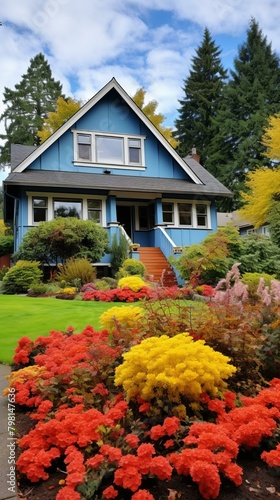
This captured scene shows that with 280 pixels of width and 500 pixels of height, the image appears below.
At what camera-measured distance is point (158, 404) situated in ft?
7.75

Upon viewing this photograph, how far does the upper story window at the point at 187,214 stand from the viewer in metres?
16.8

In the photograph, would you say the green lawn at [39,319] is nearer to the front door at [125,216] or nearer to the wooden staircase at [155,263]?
the wooden staircase at [155,263]

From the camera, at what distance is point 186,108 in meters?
37.8

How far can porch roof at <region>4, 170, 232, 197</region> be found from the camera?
45.9ft

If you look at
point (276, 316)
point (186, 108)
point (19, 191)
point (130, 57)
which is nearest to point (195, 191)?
point (19, 191)

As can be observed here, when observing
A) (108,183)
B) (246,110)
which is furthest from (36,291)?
(246,110)

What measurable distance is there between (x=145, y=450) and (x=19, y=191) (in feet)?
45.5

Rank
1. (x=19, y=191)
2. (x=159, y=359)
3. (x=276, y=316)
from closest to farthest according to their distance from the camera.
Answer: (x=159, y=359), (x=276, y=316), (x=19, y=191)

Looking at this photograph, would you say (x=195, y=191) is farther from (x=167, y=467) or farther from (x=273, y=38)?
(x=273, y=38)

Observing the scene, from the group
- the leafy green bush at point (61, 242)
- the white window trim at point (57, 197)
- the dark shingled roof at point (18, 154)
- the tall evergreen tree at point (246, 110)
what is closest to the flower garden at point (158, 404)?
the leafy green bush at point (61, 242)

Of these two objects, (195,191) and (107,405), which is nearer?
(107,405)

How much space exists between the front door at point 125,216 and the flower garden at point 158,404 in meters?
14.1

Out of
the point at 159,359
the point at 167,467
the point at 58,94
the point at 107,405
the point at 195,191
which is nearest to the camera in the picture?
the point at 167,467

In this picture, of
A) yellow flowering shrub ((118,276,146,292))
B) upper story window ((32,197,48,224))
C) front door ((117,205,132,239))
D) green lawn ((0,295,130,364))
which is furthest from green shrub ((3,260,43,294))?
front door ((117,205,132,239))
